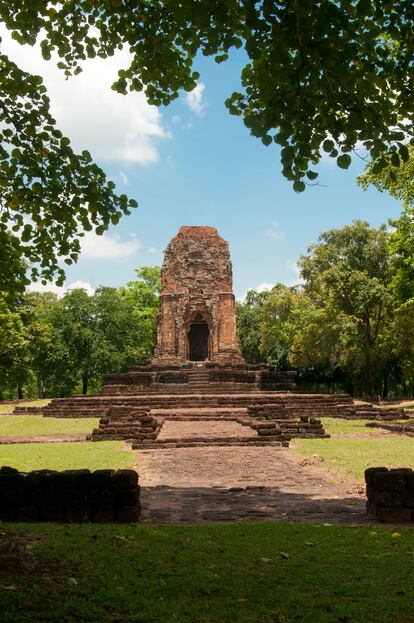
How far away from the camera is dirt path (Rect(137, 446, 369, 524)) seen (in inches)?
260

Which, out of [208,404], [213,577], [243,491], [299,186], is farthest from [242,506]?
[208,404]

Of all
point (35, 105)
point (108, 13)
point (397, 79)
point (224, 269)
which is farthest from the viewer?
point (224, 269)

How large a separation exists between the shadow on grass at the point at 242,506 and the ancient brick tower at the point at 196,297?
84.9 ft

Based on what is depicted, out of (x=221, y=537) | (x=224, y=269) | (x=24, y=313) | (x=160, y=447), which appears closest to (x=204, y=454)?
(x=160, y=447)

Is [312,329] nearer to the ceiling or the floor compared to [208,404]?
nearer to the ceiling

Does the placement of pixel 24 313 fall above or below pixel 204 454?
above

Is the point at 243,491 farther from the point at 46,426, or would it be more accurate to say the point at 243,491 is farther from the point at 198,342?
the point at 198,342

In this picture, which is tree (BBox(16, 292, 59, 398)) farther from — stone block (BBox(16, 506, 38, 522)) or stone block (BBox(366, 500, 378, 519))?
stone block (BBox(366, 500, 378, 519))

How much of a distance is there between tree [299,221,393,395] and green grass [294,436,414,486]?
20050 mm

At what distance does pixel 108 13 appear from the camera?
20.6ft

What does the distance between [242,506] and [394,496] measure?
191 cm

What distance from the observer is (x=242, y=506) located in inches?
279

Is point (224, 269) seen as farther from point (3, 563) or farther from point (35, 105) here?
point (3, 563)

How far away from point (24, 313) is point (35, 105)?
35.0m
